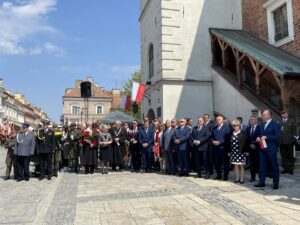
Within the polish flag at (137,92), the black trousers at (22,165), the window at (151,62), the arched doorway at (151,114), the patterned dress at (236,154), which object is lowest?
the black trousers at (22,165)

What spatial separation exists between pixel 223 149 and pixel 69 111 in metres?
54.0

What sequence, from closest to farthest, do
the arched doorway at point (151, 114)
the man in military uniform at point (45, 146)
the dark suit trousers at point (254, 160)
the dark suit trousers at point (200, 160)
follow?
the dark suit trousers at point (254, 160), the dark suit trousers at point (200, 160), the man in military uniform at point (45, 146), the arched doorway at point (151, 114)

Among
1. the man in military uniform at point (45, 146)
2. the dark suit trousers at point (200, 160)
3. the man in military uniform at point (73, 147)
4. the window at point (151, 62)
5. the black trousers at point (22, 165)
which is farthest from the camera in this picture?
the window at point (151, 62)

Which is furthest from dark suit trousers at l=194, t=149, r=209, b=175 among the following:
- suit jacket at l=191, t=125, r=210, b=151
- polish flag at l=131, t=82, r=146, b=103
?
polish flag at l=131, t=82, r=146, b=103

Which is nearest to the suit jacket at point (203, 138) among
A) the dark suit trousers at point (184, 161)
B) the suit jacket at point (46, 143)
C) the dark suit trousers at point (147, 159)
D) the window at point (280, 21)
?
the dark suit trousers at point (184, 161)

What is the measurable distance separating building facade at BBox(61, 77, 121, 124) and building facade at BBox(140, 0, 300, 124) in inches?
1782

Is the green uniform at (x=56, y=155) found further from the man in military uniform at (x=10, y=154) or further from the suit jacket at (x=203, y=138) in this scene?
the suit jacket at (x=203, y=138)

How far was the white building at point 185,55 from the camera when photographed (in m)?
14.8

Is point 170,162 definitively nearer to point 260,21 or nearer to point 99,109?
point 260,21

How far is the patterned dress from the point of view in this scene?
27.0 feet

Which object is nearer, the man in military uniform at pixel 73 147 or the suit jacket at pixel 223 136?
the suit jacket at pixel 223 136

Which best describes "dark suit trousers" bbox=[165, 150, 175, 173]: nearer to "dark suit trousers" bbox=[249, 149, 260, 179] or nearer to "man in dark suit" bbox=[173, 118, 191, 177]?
"man in dark suit" bbox=[173, 118, 191, 177]

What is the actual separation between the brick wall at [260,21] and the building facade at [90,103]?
45.7 meters

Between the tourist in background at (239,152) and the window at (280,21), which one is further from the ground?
the window at (280,21)
